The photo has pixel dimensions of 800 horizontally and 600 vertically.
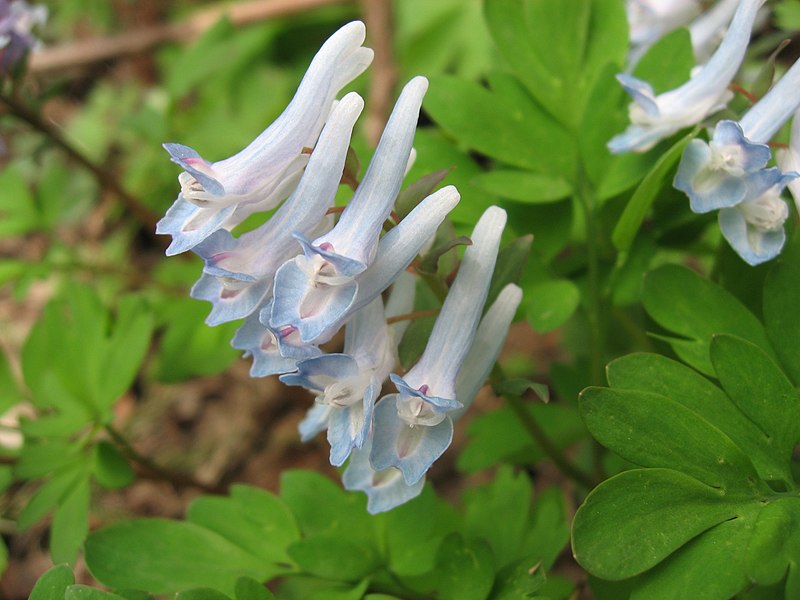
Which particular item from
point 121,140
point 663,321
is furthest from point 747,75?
point 121,140

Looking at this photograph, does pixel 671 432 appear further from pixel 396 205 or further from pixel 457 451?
pixel 457 451

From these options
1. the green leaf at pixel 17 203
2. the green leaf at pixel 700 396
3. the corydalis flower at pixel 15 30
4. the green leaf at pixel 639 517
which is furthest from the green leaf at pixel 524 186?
the green leaf at pixel 17 203

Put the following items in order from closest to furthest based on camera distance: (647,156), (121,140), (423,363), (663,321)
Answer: (423,363) < (663,321) < (647,156) < (121,140)

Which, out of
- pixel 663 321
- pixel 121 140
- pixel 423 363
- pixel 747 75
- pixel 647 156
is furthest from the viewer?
pixel 121 140

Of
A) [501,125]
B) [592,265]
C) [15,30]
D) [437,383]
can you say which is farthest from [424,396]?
[15,30]

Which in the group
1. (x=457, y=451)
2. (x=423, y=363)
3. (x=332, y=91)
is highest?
(x=332, y=91)

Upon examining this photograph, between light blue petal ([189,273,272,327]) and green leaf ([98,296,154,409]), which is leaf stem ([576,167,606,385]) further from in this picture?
green leaf ([98,296,154,409])

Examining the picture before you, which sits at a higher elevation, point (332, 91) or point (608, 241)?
point (332, 91)

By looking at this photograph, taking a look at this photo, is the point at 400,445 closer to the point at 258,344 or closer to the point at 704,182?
the point at 258,344
